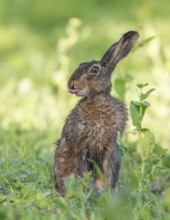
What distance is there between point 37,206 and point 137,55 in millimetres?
7679

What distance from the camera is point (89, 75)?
685cm

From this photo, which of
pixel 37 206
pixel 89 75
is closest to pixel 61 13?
pixel 89 75

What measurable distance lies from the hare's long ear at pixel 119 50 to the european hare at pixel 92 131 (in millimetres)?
143

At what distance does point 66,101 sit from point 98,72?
3.74 meters

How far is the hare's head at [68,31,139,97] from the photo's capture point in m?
6.75

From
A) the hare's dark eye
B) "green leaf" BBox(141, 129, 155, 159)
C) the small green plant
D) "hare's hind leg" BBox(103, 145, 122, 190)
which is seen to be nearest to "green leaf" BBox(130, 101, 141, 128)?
the small green plant

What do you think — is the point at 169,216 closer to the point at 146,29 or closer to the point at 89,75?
the point at 89,75

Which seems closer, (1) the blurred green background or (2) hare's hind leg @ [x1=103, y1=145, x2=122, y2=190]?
(2) hare's hind leg @ [x1=103, y1=145, x2=122, y2=190]

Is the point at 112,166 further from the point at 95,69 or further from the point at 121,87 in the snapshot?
the point at 121,87

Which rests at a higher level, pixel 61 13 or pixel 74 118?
pixel 61 13

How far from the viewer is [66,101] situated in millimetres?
10664

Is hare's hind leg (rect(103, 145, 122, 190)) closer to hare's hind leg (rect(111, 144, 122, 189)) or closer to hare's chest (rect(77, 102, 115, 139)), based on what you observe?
hare's hind leg (rect(111, 144, 122, 189))

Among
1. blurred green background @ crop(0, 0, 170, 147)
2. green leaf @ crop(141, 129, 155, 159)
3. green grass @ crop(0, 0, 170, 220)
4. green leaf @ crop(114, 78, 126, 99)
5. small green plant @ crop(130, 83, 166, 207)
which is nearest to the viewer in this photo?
green grass @ crop(0, 0, 170, 220)

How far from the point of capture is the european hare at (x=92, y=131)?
22.2 ft
